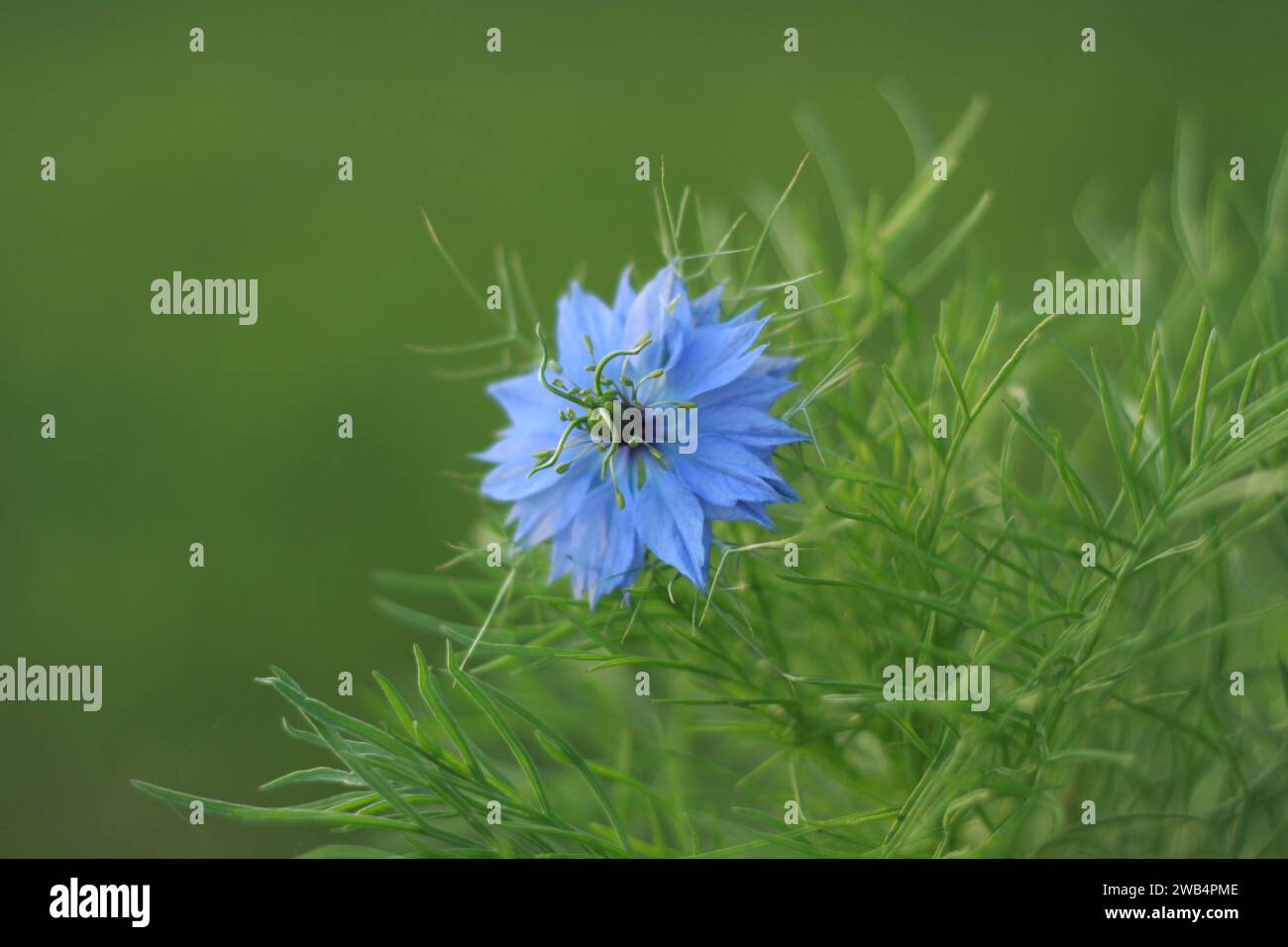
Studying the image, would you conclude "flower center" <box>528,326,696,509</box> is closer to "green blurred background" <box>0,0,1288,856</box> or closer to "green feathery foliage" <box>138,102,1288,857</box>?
"green feathery foliage" <box>138,102,1288,857</box>

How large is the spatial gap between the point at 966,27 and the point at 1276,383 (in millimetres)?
623

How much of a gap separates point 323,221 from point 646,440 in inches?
27.7

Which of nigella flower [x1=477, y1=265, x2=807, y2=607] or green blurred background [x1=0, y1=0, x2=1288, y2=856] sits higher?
green blurred background [x1=0, y1=0, x2=1288, y2=856]

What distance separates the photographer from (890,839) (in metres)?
0.35

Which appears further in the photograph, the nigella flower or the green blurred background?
the green blurred background

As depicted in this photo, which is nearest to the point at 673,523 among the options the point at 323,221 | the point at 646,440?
the point at 646,440

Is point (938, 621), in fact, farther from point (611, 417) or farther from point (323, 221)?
point (323, 221)

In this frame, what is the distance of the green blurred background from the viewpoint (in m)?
0.82

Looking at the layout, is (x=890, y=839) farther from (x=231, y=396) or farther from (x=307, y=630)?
(x=231, y=396)

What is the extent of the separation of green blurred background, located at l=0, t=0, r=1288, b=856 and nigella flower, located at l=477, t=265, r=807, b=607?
50 cm

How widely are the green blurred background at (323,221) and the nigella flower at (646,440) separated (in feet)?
1.63

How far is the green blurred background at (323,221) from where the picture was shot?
2.70 ft

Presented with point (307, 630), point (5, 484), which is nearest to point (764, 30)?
point (307, 630)

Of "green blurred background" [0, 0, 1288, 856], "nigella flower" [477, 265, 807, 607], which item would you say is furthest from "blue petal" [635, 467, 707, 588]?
"green blurred background" [0, 0, 1288, 856]
